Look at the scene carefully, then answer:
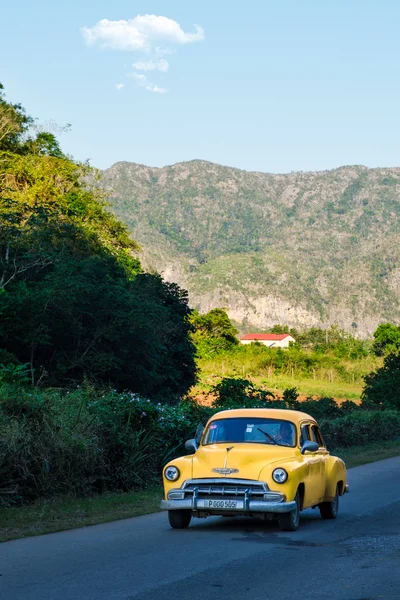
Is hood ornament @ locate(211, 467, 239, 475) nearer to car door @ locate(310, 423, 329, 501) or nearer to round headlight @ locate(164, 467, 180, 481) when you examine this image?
round headlight @ locate(164, 467, 180, 481)

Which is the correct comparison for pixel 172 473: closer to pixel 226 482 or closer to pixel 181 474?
pixel 181 474

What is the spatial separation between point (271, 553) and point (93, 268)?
23541 millimetres

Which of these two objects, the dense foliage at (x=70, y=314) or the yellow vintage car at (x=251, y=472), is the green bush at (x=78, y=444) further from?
the dense foliage at (x=70, y=314)

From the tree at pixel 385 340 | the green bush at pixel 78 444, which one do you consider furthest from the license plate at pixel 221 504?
the tree at pixel 385 340

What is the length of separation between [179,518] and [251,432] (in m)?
1.67

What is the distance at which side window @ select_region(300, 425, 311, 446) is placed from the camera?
1389 centimetres

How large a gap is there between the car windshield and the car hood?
26 centimetres

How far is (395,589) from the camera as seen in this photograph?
861 cm

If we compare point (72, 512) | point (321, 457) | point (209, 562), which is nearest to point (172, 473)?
point (72, 512)

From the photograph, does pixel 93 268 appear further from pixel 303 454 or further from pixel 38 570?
pixel 38 570

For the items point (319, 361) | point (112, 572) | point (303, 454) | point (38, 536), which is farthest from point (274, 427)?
point (319, 361)

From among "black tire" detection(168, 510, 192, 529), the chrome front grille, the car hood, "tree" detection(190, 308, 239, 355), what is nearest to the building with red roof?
"tree" detection(190, 308, 239, 355)

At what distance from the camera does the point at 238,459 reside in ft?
41.4

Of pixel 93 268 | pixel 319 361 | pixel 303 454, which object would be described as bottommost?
pixel 319 361
